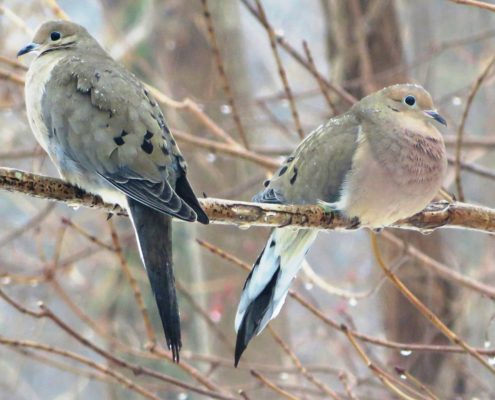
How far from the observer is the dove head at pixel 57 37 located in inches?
101

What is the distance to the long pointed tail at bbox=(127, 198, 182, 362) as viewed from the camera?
1780 mm

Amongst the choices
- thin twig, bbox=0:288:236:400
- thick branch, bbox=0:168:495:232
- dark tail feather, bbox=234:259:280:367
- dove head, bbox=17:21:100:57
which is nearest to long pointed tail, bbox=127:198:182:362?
thick branch, bbox=0:168:495:232

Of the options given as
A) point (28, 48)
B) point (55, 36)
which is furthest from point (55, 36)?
point (28, 48)

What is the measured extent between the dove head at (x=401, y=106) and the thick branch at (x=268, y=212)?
27cm

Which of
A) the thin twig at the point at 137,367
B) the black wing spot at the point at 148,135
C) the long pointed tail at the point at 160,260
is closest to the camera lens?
the long pointed tail at the point at 160,260

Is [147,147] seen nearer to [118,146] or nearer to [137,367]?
[118,146]

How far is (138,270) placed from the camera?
471 cm

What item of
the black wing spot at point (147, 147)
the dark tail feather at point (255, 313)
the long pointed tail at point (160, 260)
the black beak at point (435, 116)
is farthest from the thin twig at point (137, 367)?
the black beak at point (435, 116)

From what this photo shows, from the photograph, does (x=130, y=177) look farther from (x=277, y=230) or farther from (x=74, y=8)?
(x=74, y=8)

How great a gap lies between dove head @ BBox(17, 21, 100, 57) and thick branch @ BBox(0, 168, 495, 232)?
25.3 inches

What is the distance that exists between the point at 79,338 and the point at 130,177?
1.45ft

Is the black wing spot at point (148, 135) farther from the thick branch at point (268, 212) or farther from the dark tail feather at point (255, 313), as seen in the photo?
the dark tail feather at point (255, 313)

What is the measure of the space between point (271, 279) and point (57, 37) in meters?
1.04

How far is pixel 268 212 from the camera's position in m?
2.04
